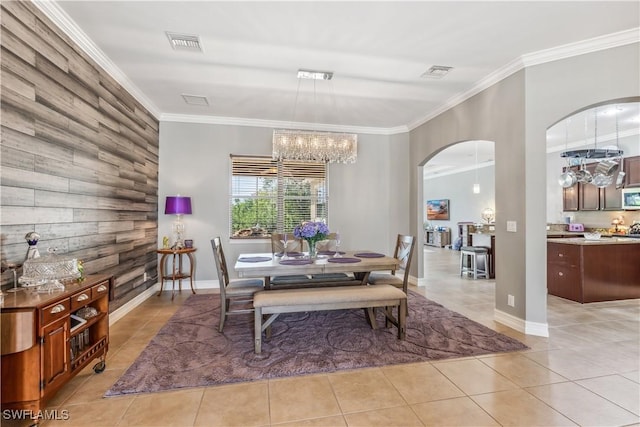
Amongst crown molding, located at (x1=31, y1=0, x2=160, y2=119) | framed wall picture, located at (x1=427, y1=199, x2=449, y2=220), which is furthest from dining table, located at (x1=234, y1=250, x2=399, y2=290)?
framed wall picture, located at (x1=427, y1=199, x2=449, y2=220)

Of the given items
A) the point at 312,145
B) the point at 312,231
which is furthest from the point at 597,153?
the point at 312,231

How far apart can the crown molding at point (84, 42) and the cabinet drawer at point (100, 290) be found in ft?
Result: 7.11

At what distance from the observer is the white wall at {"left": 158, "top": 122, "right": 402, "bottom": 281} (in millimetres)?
Answer: 5293

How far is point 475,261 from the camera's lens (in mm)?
6227

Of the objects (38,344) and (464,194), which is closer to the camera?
(38,344)

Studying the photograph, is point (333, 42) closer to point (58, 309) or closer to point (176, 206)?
point (58, 309)

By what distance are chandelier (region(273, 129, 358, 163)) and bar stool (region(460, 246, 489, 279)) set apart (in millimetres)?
3524

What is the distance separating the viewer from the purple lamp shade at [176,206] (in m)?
4.84

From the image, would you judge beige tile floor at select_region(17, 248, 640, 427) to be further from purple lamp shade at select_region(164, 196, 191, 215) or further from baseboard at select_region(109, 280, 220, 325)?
purple lamp shade at select_region(164, 196, 191, 215)

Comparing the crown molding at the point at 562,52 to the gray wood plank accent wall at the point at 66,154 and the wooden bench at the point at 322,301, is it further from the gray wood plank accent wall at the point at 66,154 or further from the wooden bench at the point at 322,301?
the gray wood plank accent wall at the point at 66,154

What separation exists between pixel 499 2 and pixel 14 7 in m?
3.55

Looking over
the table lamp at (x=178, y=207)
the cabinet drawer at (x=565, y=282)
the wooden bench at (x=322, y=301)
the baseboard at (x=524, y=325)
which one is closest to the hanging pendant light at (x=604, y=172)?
the cabinet drawer at (x=565, y=282)

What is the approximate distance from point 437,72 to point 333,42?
141cm

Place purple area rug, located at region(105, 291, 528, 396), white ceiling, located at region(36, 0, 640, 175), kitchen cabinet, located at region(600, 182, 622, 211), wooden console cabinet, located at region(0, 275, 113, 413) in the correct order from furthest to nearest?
kitchen cabinet, located at region(600, 182, 622, 211) < white ceiling, located at region(36, 0, 640, 175) < purple area rug, located at region(105, 291, 528, 396) < wooden console cabinet, located at region(0, 275, 113, 413)
